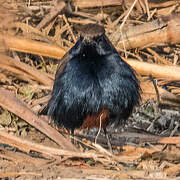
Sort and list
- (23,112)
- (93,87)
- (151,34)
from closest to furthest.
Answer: (93,87), (23,112), (151,34)

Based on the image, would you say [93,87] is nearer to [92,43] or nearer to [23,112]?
[92,43]

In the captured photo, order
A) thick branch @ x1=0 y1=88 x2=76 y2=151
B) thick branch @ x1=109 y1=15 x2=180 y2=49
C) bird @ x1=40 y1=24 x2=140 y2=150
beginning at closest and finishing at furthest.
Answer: bird @ x1=40 y1=24 x2=140 y2=150
thick branch @ x1=0 y1=88 x2=76 y2=151
thick branch @ x1=109 y1=15 x2=180 y2=49

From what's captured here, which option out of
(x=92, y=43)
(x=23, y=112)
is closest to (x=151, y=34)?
(x=92, y=43)

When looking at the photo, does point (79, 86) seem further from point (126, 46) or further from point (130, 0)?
point (130, 0)

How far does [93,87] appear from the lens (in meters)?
4.99

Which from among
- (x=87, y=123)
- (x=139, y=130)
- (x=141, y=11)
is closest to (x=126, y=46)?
(x=141, y=11)

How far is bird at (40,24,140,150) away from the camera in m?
5.00

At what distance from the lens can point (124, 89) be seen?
5.08 metres

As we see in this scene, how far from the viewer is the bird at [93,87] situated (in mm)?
4996

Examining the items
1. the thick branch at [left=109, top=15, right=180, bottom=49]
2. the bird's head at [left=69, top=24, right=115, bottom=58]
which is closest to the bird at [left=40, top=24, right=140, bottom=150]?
the bird's head at [left=69, top=24, right=115, bottom=58]

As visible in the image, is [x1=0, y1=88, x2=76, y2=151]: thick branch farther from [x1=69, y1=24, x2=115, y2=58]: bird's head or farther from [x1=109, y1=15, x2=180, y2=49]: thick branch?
[x1=109, y1=15, x2=180, y2=49]: thick branch

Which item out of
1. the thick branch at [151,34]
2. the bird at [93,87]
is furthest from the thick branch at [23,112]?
the thick branch at [151,34]

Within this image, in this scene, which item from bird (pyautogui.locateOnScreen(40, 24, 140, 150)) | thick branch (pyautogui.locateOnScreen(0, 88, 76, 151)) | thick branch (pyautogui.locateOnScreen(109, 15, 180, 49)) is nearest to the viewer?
bird (pyautogui.locateOnScreen(40, 24, 140, 150))

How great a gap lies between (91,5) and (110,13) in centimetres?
33
